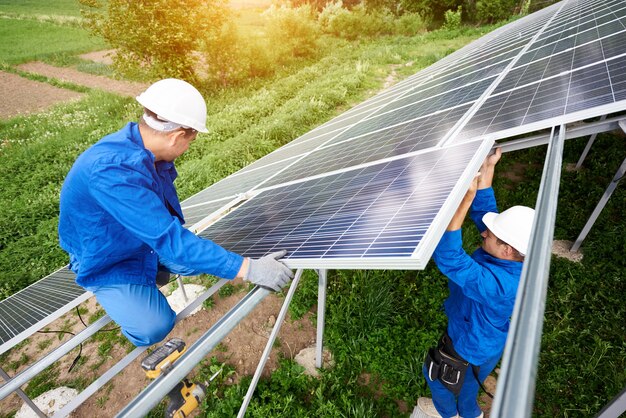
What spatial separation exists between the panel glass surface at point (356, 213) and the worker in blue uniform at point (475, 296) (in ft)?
1.23

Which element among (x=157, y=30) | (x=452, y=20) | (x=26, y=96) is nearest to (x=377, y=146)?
(x=157, y=30)

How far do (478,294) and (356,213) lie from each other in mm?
1277

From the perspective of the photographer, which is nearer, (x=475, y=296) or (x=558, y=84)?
(x=475, y=296)

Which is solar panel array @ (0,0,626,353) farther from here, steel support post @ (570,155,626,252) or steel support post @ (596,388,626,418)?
steel support post @ (596,388,626,418)

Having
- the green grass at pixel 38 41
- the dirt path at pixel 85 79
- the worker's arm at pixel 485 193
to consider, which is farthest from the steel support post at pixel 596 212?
the green grass at pixel 38 41

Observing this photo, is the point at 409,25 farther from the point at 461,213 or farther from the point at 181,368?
the point at 181,368

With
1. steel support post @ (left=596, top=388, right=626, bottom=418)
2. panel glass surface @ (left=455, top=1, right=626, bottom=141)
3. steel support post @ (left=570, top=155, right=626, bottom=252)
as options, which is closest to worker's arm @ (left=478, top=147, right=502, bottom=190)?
panel glass surface @ (left=455, top=1, right=626, bottom=141)

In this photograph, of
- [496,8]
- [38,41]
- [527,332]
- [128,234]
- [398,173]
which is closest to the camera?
[527,332]

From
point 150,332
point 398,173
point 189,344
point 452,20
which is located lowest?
point 189,344

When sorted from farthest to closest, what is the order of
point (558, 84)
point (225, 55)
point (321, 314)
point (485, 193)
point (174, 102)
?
→ point (225, 55) → point (321, 314) → point (558, 84) → point (485, 193) → point (174, 102)

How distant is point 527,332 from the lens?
1.02 metres

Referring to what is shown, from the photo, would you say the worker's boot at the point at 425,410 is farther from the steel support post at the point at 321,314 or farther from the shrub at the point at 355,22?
the shrub at the point at 355,22

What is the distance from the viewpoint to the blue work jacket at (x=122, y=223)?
240 cm

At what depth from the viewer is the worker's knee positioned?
10.7 feet
